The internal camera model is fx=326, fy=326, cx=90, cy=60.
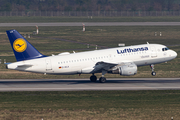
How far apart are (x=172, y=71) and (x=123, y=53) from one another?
15070mm

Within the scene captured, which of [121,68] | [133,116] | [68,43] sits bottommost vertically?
[133,116]

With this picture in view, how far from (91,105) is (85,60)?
16674 millimetres

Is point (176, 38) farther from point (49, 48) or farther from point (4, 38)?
point (4, 38)

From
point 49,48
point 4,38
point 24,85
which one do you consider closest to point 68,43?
point 49,48

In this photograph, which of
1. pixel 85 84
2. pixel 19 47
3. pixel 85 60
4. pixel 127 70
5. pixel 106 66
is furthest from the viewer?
pixel 85 60

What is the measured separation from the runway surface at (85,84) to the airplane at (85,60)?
1851 millimetres

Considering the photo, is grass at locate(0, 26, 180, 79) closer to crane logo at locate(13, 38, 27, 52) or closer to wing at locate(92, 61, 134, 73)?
wing at locate(92, 61, 134, 73)

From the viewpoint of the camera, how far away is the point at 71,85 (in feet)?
161

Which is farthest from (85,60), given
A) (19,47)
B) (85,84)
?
(19,47)

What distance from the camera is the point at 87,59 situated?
168 feet

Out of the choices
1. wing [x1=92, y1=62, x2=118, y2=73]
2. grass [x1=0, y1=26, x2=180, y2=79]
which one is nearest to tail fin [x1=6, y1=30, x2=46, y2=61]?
wing [x1=92, y1=62, x2=118, y2=73]

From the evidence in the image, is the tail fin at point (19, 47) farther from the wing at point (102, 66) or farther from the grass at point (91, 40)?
the grass at point (91, 40)

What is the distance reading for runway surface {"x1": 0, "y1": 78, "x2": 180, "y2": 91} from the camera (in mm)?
46281

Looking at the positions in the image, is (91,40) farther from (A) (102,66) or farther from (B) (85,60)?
(A) (102,66)
